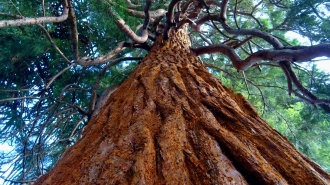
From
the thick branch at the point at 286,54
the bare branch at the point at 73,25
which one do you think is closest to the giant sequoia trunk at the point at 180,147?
the thick branch at the point at 286,54

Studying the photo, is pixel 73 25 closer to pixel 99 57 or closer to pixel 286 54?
pixel 99 57

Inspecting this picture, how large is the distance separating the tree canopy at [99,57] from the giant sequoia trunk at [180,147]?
0.80 meters

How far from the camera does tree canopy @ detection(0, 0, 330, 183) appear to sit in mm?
2439

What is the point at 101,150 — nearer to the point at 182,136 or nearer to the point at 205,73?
the point at 182,136

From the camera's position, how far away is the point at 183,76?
2004 mm

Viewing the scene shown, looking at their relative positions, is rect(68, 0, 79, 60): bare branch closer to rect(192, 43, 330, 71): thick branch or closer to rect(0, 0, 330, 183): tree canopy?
rect(0, 0, 330, 183): tree canopy

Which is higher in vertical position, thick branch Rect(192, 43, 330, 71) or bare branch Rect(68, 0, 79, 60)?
bare branch Rect(68, 0, 79, 60)

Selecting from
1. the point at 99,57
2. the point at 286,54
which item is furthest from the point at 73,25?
the point at 286,54

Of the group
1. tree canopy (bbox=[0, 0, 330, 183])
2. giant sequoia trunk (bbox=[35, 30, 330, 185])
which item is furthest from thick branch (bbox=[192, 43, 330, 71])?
giant sequoia trunk (bbox=[35, 30, 330, 185])

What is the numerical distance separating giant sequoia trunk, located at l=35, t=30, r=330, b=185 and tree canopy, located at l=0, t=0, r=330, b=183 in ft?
2.63

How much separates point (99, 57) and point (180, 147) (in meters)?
1.85

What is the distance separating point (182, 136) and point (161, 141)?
0.31 feet

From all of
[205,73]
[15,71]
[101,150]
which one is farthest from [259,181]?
[15,71]

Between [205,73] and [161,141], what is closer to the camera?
[161,141]
